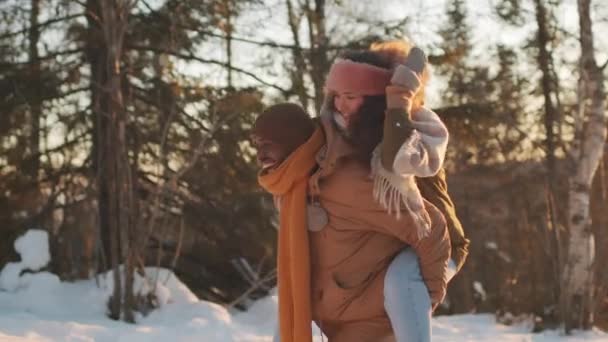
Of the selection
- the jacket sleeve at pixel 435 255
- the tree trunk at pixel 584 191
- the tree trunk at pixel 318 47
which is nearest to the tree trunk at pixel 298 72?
the tree trunk at pixel 318 47

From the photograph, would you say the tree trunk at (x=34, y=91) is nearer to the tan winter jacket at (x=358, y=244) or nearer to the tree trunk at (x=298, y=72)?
the tree trunk at (x=298, y=72)

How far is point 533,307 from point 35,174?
5682 mm

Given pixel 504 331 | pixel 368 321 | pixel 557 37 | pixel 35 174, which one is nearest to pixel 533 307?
pixel 504 331

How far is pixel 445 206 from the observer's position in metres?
2.46

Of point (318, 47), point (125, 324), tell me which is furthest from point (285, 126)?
point (318, 47)

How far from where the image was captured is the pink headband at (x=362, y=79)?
2363mm

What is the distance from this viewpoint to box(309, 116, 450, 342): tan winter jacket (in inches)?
91.5

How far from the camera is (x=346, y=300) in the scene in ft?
7.85

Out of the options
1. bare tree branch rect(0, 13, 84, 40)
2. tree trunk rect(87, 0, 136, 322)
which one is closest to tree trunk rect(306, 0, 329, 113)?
tree trunk rect(87, 0, 136, 322)

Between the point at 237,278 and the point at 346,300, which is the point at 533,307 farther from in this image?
the point at 346,300

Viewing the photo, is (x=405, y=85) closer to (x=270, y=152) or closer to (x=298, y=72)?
(x=270, y=152)

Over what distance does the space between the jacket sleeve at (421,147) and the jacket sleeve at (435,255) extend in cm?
15

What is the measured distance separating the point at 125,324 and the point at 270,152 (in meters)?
4.89

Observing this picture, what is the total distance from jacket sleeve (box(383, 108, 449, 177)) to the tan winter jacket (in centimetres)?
13
